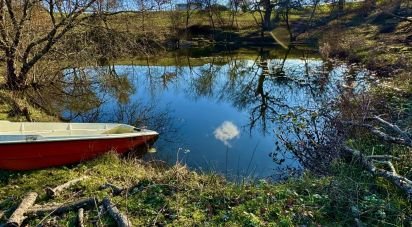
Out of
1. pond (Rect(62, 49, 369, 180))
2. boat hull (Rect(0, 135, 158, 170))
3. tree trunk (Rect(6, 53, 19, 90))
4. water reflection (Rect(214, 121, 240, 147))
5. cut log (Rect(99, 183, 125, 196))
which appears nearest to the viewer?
cut log (Rect(99, 183, 125, 196))

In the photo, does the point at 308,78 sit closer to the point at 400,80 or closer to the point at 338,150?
the point at 400,80

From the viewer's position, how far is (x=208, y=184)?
17.7 ft

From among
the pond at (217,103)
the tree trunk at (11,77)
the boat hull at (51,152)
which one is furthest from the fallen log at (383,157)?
the tree trunk at (11,77)

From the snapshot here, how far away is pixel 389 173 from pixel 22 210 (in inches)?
183

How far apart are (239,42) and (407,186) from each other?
36497 mm

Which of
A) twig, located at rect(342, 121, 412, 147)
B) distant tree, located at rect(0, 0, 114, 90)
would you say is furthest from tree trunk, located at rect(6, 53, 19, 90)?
twig, located at rect(342, 121, 412, 147)

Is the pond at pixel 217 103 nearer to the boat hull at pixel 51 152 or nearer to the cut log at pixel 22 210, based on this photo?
the boat hull at pixel 51 152

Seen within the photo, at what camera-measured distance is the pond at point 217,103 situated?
906cm

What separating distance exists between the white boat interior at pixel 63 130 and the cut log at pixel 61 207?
92.9 inches

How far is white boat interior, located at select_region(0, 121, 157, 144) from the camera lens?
7.14 meters

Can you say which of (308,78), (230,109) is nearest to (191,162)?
(230,109)

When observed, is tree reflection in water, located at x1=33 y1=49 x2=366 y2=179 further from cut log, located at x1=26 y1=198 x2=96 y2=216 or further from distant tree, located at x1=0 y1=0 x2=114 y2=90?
cut log, located at x1=26 y1=198 x2=96 y2=216

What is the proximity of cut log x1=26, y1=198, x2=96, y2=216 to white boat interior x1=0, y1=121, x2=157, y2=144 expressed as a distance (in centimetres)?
236

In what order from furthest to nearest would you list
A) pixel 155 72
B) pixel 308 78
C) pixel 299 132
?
pixel 155 72, pixel 308 78, pixel 299 132
